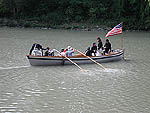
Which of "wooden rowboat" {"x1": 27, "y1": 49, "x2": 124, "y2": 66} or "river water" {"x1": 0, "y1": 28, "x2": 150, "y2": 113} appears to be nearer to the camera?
"river water" {"x1": 0, "y1": 28, "x2": 150, "y2": 113}

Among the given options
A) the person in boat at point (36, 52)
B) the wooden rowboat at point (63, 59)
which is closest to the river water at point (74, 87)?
the wooden rowboat at point (63, 59)

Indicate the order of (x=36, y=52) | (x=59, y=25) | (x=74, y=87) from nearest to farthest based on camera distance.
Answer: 1. (x=74, y=87)
2. (x=36, y=52)
3. (x=59, y=25)

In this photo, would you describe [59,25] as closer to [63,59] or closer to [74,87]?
[63,59]

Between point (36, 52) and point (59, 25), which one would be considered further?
point (59, 25)

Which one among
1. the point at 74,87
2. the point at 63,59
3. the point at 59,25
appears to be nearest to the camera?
the point at 74,87

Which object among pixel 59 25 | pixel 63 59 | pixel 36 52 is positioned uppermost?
pixel 59 25

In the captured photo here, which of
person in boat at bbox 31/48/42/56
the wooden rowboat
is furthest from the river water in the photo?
person in boat at bbox 31/48/42/56

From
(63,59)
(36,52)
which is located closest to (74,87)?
(63,59)

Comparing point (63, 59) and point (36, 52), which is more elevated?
point (36, 52)

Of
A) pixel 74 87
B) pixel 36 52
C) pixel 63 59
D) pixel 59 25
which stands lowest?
pixel 74 87

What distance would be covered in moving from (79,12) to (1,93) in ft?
119

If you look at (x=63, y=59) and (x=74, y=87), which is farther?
(x=63, y=59)

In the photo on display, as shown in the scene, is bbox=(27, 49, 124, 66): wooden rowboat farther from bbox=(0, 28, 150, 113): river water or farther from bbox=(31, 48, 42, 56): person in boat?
bbox=(31, 48, 42, 56): person in boat

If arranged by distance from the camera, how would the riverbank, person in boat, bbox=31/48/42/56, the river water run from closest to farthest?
the river water → person in boat, bbox=31/48/42/56 → the riverbank
